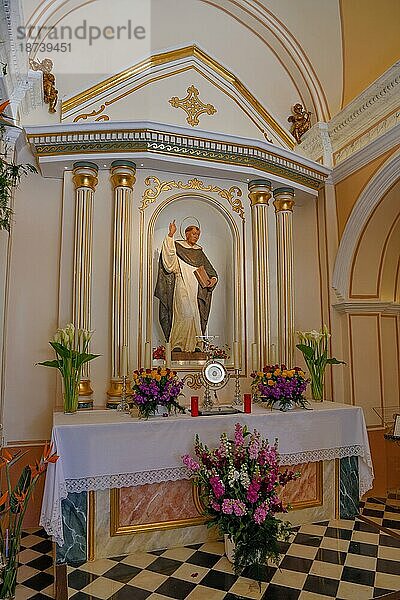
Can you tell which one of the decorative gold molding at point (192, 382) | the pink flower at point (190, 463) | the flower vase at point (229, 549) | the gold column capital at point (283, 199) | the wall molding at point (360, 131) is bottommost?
the flower vase at point (229, 549)

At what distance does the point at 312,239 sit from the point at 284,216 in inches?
27.4

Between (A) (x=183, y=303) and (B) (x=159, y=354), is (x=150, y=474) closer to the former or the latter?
(B) (x=159, y=354)

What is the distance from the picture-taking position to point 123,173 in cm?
608

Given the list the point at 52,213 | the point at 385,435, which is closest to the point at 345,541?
the point at 385,435

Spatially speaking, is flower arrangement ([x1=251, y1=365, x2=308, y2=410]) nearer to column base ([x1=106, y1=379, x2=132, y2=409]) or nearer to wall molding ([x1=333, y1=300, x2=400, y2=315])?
column base ([x1=106, y1=379, x2=132, y2=409])

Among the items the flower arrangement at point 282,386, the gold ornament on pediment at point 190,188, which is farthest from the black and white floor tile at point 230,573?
the gold ornament on pediment at point 190,188

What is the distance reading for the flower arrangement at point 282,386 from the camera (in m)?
5.41

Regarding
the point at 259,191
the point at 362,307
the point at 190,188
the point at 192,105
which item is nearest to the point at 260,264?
the point at 259,191

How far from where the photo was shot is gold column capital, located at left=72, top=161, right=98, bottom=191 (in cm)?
602

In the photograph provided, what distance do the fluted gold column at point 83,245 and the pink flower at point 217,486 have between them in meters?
2.04

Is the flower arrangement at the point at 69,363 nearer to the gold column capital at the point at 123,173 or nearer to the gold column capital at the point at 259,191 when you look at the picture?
the gold column capital at the point at 123,173

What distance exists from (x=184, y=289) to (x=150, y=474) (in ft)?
8.18

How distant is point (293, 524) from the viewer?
5.24m

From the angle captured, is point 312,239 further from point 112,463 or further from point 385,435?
point 112,463
